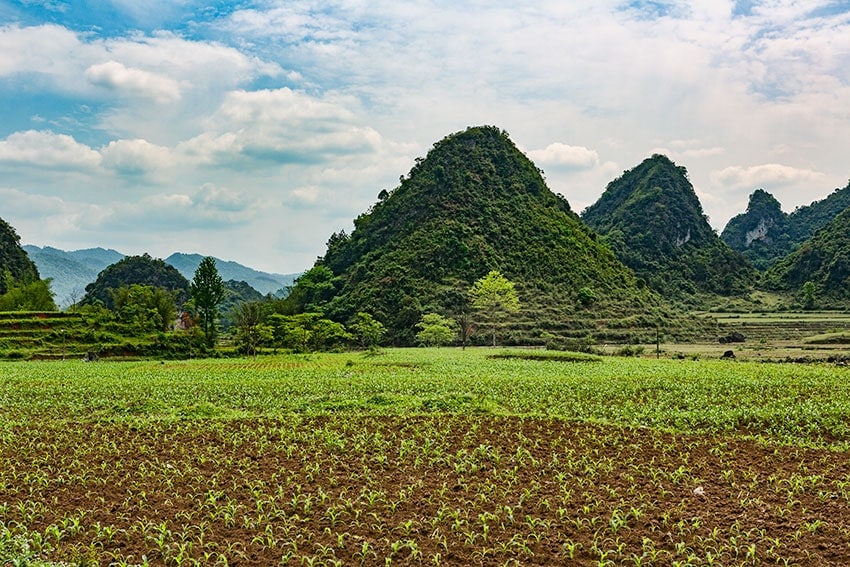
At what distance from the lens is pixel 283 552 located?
301 inches

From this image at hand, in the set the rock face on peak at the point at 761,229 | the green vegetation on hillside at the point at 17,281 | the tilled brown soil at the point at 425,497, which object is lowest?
the tilled brown soil at the point at 425,497

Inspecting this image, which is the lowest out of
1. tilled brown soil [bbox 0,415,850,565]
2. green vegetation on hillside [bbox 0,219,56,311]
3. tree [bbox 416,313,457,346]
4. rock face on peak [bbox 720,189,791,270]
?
tilled brown soil [bbox 0,415,850,565]

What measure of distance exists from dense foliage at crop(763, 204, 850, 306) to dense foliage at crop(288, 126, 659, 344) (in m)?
24.3

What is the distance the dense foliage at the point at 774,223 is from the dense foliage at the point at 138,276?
373ft

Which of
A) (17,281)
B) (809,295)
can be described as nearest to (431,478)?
(809,295)

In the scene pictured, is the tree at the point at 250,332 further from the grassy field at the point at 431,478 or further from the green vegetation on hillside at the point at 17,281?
the grassy field at the point at 431,478

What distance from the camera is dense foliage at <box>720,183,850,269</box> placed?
5271 inches

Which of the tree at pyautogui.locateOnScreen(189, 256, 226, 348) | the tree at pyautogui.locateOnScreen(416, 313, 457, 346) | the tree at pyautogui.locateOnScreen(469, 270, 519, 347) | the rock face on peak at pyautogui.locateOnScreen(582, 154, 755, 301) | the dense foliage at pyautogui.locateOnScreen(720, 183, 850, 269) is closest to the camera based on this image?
the tree at pyautogui.locateOnScreen(189, 256, 226, 348)

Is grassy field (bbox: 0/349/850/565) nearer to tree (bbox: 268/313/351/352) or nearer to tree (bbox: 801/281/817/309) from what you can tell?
tree (bbox: 268/313/351/352)

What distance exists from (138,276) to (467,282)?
58.0 meters

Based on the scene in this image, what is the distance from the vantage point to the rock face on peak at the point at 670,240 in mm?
96938

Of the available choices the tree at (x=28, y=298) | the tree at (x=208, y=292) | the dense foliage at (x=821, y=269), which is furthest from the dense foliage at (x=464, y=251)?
the tree at (x=28, y=298)

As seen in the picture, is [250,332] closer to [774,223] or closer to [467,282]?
[467,282]

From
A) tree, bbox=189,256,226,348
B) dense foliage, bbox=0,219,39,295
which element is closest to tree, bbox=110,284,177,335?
tree, bbox=189,256,226,348
